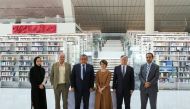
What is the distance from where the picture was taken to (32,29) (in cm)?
2161

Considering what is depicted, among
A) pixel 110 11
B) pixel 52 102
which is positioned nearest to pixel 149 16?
pixel 110 11

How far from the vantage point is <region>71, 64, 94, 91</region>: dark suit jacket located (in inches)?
230

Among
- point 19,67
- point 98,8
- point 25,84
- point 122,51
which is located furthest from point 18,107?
point 98,8

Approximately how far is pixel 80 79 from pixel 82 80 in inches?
1.5

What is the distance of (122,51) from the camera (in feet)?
60.7

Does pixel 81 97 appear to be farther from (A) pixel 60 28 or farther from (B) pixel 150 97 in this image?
(A) pixel 60 28

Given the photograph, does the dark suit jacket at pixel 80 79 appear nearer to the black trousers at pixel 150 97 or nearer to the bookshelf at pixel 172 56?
the black trousers at pixel 150 97

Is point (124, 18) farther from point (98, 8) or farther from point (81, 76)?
point (81, 76)

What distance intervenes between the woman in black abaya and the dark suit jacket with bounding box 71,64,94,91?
1.67 ft

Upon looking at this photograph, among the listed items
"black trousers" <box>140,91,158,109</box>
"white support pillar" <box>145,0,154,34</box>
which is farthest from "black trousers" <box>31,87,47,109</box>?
"white support pillar" <box>145,0,154,34</box>

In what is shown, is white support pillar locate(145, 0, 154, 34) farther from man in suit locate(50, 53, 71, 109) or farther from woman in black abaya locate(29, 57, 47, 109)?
woman in black abaya locate(29, 57, 47, 109)

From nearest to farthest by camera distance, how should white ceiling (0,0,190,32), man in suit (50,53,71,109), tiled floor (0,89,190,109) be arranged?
man in suit (50,53,71,109) → tiled floor (0,89,190,109) → white ceiling (0,0,190,32)

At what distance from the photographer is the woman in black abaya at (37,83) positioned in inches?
226

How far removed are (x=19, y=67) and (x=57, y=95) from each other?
427 inches
